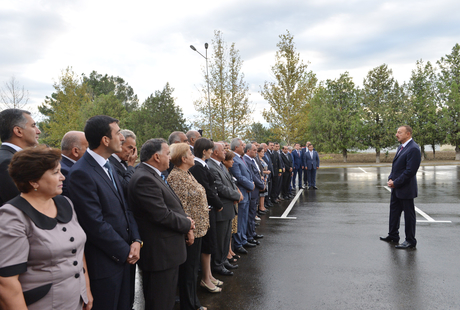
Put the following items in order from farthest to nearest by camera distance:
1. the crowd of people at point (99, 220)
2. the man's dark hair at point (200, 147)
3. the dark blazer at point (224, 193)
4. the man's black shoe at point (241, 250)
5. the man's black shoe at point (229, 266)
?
the man's black shoe at point (241, 250) < the man's black shoe at point (229, 266) < the dark blazer at point (224, 193) < the man's dark hair at point (200, 147) < the crowd of people at point (99, 220)

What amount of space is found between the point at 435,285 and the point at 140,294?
13.3 ft

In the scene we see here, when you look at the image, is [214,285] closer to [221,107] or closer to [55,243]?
[55,243]

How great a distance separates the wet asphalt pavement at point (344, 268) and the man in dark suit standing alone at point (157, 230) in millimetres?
1073

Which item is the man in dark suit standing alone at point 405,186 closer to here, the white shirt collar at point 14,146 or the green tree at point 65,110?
the white shirt collar at point 14,146

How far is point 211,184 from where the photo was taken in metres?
4.48

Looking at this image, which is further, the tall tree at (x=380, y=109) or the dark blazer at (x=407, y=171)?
the tall tree at (x=380, y=109)

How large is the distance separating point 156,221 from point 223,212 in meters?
1.87

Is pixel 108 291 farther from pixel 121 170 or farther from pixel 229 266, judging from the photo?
pixel 229 266

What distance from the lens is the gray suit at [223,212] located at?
4.74m

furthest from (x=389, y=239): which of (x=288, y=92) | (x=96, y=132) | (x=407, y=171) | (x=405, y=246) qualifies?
(x=288, y=92)

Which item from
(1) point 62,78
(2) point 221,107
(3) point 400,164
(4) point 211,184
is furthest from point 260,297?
(1) point 62,78

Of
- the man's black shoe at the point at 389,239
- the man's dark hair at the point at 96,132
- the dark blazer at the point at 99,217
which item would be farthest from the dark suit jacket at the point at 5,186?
the man's black shoe at the point at 389,239

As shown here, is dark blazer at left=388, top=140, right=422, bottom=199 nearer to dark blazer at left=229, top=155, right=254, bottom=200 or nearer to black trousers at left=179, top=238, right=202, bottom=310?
dark blazer at left=229, top=155, right=254, bottom=200

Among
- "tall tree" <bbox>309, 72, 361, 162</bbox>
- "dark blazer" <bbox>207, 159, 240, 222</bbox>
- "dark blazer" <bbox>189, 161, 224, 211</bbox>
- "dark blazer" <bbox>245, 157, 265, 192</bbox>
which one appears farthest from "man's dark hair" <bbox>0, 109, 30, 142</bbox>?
"tall tree" <bbox>309, 72, 361, 162</bbox>
